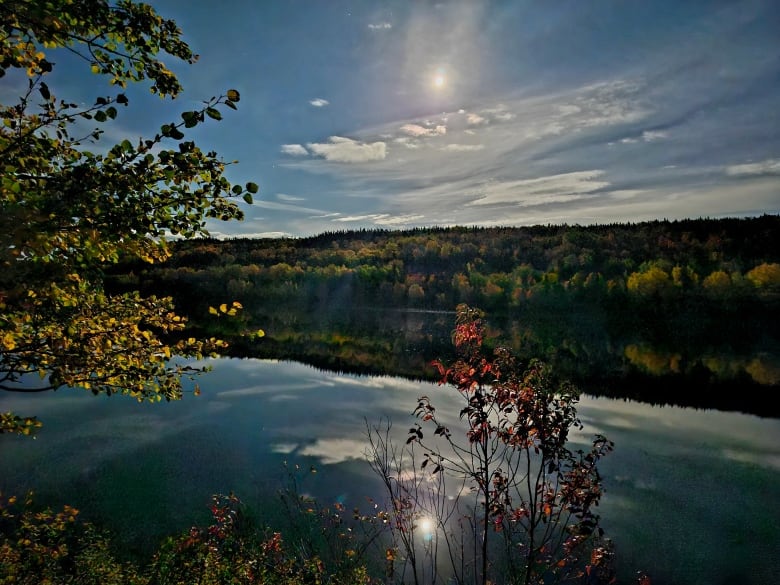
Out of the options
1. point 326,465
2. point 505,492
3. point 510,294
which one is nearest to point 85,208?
point 505,492

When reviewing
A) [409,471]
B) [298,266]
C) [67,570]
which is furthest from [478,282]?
[67,570]

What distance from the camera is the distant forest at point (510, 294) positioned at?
49469 mm

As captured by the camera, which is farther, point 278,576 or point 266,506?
point 266,506

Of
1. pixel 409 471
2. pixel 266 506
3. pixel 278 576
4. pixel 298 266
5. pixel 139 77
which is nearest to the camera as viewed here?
pixel 139 77

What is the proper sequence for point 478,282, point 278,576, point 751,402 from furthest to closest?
point 478,282 < point 751,402 < point 278,576

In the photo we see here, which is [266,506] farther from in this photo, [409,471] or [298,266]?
[298,266]

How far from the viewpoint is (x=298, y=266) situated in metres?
139

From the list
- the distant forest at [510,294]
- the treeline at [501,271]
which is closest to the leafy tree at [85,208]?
the distant forest at [510,294]

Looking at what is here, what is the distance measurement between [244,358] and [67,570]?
106ft

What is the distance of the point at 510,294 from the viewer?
355 ft

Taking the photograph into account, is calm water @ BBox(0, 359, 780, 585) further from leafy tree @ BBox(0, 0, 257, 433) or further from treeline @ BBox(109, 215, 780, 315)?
treeline @ BBox(109, 215, 780, 315)

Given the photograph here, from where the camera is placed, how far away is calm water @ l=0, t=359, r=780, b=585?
1091cm

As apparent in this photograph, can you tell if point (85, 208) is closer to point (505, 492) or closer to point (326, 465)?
point (505, 492)

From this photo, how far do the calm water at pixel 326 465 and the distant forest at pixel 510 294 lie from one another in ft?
22.0
